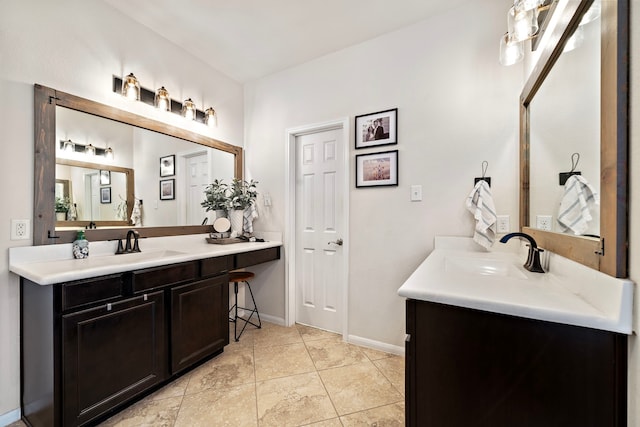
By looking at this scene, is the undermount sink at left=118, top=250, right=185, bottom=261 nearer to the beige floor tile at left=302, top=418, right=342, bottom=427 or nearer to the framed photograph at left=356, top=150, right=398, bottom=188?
the beige floor tile at left=302, top=418, right=342, bottom=427

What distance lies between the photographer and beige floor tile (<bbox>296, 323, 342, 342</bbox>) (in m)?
2.44

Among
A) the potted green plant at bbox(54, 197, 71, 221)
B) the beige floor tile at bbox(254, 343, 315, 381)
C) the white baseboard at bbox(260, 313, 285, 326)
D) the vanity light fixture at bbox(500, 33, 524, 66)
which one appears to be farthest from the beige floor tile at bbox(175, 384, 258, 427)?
the vanity light fixture at bbox(500, 33, 524, 66)

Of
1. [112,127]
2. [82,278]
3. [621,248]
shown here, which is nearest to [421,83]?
[621,248]

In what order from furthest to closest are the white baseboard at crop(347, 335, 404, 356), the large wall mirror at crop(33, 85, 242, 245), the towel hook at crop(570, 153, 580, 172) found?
the white baseboard at crop(347, 335, 404, 356) < the large wall mirror at crop(33, 85, 242, 245) < the towel hook at crop(570, 153, 580, 172)

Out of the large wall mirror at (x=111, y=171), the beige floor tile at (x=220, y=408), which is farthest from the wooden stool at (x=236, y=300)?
the beige floor tile at (x=220, y=408)

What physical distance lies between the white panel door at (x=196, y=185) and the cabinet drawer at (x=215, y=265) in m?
0.67

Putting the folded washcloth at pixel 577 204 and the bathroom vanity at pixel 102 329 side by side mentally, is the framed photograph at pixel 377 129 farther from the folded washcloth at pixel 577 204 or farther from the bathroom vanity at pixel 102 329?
the bathroom vanity at pixel 102 329

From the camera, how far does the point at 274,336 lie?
247 cm

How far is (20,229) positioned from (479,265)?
2636 millimetres

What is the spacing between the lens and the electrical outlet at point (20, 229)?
1450mm

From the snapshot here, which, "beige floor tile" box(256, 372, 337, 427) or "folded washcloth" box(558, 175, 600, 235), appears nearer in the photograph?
"folded washcloth" box(558, 175, 600, 235)

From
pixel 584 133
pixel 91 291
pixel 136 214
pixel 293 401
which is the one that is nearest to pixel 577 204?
pixel 584 133

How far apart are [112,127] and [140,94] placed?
1.16 ft

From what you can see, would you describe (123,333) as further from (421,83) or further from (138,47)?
(421,83)
